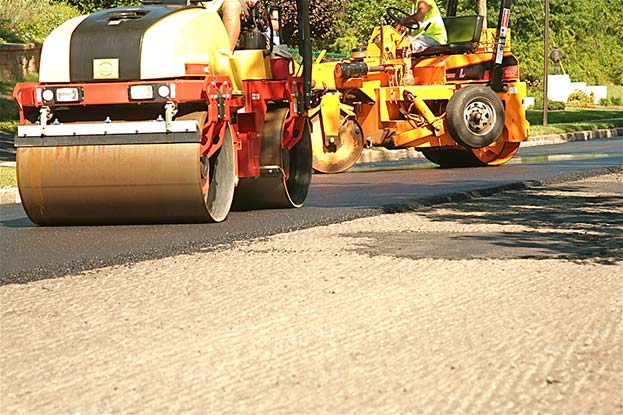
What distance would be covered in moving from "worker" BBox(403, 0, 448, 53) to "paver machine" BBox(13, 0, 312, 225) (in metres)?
7.70

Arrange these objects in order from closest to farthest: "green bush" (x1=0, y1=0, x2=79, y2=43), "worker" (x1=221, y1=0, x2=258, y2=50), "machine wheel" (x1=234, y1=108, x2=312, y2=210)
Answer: "worker" (x1=221, y1=0, x2=258, y2=50), "machine wheel" (x1=234, y1=108, x2=312, y2=210), "green bush" (x1=0, y1=0, x2=79, y2=43)

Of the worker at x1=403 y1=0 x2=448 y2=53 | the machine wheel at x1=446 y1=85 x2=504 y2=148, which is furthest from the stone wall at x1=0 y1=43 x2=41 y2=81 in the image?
the machine wheel at x1=446 y1=85 x2=504 y2=148

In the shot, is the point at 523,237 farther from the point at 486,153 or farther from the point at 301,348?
the point at 486,153

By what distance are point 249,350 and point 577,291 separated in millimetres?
2454

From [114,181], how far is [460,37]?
9994mm

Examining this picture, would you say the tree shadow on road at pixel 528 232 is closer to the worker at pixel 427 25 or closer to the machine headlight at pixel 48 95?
the machine headlight at pixel 48 95

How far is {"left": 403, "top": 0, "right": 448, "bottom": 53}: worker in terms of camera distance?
20.5 meters

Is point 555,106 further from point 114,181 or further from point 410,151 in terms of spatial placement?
point 114,181

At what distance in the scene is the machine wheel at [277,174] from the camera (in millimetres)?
13773

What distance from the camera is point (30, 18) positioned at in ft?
116

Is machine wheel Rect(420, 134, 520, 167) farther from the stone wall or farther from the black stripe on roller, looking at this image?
the stone wall

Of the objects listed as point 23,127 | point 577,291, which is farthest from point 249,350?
point 23,127

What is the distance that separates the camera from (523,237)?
36.7ft

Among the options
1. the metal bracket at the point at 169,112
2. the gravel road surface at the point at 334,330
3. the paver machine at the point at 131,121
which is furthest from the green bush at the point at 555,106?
the gravel road surface at the point at 334,330
